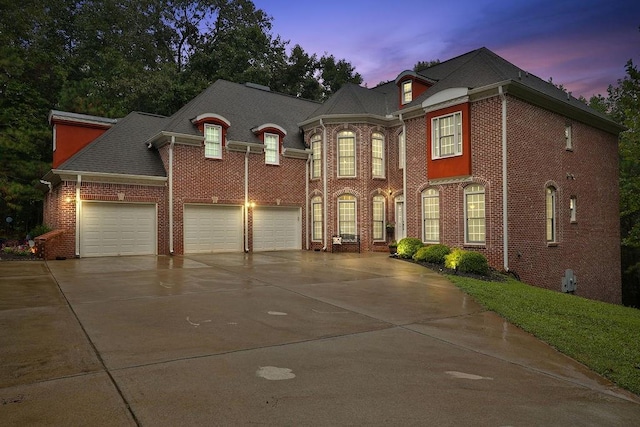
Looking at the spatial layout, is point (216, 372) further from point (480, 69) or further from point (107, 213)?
point (480, 69)

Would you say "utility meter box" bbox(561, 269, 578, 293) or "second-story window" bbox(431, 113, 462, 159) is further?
"utility meter box" bbox(561, 269, 578, 293)

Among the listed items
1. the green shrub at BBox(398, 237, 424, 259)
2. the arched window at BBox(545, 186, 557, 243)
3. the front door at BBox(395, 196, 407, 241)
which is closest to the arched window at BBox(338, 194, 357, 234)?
the front door at BBox(395, 196, 407, 241)

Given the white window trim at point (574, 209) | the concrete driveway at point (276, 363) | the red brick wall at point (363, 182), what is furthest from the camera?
the red brick wall at point (363, 182)

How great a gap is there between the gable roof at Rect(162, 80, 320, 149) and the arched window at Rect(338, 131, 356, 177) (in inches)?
95.6

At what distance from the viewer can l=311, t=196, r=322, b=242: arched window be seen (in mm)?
20312

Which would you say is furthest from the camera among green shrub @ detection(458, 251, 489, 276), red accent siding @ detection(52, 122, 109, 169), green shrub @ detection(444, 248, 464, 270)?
red accent siding @ detection(52, 122, 109, 169)

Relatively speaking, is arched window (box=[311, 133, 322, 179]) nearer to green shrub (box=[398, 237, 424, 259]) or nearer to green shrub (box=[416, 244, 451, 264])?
green shrub (box=[398, 237, 424, 259])

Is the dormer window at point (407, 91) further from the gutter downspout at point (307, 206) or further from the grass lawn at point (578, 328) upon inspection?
the grass lawn at point (578, 328)

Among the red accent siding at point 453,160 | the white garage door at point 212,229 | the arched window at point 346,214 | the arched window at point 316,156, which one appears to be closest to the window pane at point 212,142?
the white garage door at point 212,229

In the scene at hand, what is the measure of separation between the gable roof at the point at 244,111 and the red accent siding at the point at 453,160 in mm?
7196

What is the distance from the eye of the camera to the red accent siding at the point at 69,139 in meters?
18.0

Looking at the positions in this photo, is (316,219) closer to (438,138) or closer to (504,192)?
(438,138)

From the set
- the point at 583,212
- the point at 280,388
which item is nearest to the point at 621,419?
the point at 280,388

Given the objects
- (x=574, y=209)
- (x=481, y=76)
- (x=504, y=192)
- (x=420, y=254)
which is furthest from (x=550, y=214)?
(x=481, y=76)
